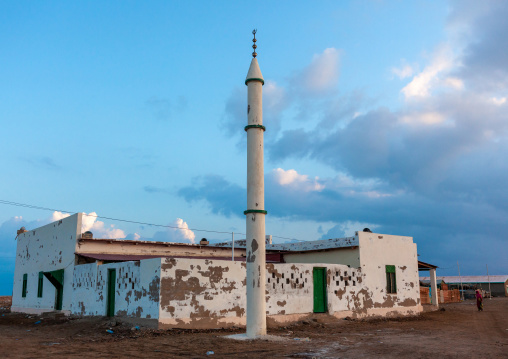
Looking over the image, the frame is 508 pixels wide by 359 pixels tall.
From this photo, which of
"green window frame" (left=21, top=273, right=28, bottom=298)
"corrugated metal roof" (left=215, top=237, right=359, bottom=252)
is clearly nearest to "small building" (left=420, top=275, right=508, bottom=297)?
"corrugated metal roof" (left=215, top=237, right=359, bottom=252)

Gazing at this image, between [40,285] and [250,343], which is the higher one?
[40,285]

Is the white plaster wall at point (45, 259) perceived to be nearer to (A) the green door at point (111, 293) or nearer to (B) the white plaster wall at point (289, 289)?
(A) the green door at point (111, 293)

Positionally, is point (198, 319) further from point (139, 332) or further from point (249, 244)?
point (249, 244)

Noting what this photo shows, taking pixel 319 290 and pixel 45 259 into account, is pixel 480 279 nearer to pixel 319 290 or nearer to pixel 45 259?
pixel 319 290

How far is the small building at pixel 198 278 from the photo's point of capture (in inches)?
603

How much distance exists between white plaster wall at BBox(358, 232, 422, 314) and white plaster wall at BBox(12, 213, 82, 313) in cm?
1373

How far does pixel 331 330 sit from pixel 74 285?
11.6 m

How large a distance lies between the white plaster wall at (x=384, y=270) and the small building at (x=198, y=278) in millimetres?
50

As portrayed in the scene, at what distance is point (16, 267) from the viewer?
1085 inches

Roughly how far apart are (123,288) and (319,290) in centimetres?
795

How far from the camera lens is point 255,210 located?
1351 cm

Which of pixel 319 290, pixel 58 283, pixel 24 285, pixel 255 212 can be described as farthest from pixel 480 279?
pixel 255 212

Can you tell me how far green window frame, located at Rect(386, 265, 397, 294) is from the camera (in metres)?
22.7

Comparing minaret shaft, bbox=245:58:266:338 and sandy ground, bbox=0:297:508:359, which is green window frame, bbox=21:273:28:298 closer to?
sandy ground, bbox=0:297:508:359
